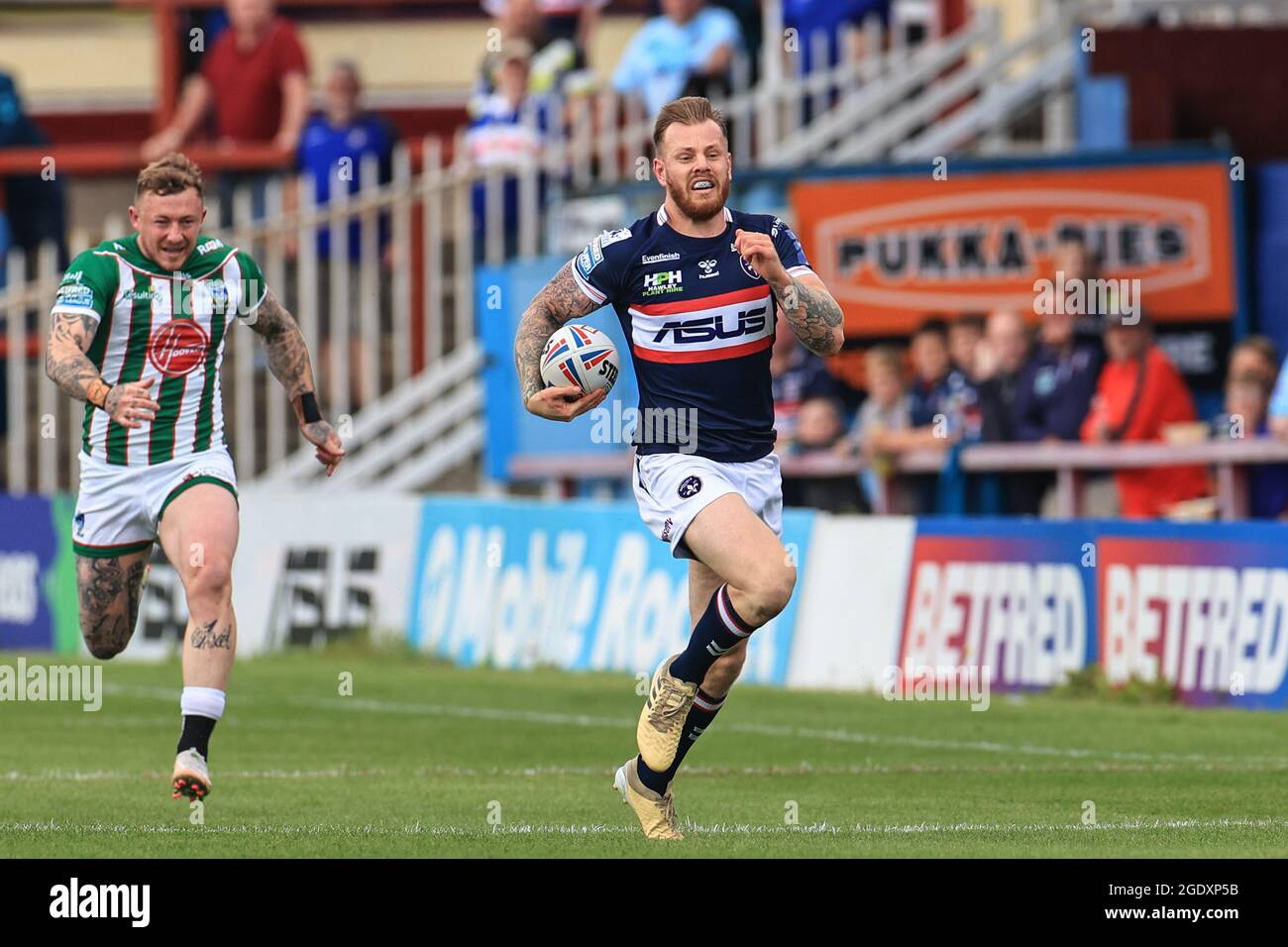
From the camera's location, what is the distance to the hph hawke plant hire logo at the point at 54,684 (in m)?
17.5

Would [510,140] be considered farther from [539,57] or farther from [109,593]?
[109,593]

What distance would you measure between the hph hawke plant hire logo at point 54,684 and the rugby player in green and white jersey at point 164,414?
196 inches

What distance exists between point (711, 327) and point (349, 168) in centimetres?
1324

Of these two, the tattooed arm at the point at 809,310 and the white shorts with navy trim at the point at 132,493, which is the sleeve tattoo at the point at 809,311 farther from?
the white shorts with navy trim at the point at 132,493

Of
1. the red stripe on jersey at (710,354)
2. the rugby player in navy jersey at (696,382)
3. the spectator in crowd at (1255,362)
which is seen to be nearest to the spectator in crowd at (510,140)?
the spectator in crowd at (1255,362)

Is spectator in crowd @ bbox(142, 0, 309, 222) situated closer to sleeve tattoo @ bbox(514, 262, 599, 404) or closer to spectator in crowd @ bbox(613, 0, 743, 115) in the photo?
spectator in crowd @ bbox(613, 0, 743, 115)

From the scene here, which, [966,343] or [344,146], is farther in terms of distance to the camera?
[344,146]

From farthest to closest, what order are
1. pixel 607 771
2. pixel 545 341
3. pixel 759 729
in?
1. pixel 759 729
2. pixel 607 771
3. pixel 545 341

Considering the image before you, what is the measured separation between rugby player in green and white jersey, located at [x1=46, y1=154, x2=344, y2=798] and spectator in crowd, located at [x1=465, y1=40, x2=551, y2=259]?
10.9 m

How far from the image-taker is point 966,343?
19.2 metres

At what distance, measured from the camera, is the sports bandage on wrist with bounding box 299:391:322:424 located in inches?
477

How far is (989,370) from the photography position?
61.5ft

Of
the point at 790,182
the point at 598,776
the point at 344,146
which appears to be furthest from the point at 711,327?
the point at 344,146
